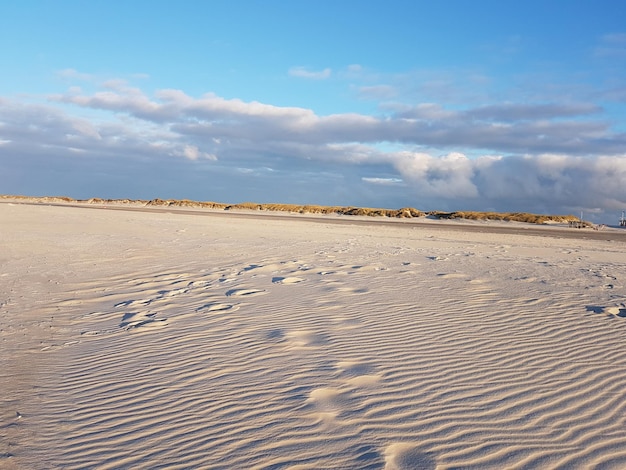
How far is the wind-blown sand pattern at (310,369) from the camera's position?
3711mm

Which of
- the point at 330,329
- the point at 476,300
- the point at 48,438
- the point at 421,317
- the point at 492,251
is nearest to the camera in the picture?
the point at 48,438

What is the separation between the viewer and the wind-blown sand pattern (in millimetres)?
3711

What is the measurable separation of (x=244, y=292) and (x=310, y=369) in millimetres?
4090

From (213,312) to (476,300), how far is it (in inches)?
168

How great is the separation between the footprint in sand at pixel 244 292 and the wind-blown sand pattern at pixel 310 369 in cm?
7

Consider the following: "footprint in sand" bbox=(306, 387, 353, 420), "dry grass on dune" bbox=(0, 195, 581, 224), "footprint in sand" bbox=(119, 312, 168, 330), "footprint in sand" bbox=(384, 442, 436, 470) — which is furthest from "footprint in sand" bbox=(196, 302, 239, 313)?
"dry grass on dune" bbox=(0, 195, 581, 224)

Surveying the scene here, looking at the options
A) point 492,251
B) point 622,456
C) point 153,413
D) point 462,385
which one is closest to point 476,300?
point 462,385

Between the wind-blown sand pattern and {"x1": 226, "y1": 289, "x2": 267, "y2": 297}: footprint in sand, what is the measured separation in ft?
0.22

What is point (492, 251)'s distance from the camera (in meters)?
17.0

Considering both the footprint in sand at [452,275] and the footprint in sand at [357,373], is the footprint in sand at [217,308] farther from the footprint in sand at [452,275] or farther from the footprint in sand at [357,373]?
the footprint in sand at [452,275]

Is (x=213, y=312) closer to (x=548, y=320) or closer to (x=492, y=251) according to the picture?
(x=548, y=320)

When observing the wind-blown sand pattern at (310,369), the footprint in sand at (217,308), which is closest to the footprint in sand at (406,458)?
the wind-blown sand pattern at (310,369)

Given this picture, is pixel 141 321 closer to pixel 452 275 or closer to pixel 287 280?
pixel 287 280

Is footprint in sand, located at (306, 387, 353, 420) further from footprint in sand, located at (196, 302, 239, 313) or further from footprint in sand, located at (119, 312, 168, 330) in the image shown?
footprint in sand, located at (196, 302, 239, 313)
